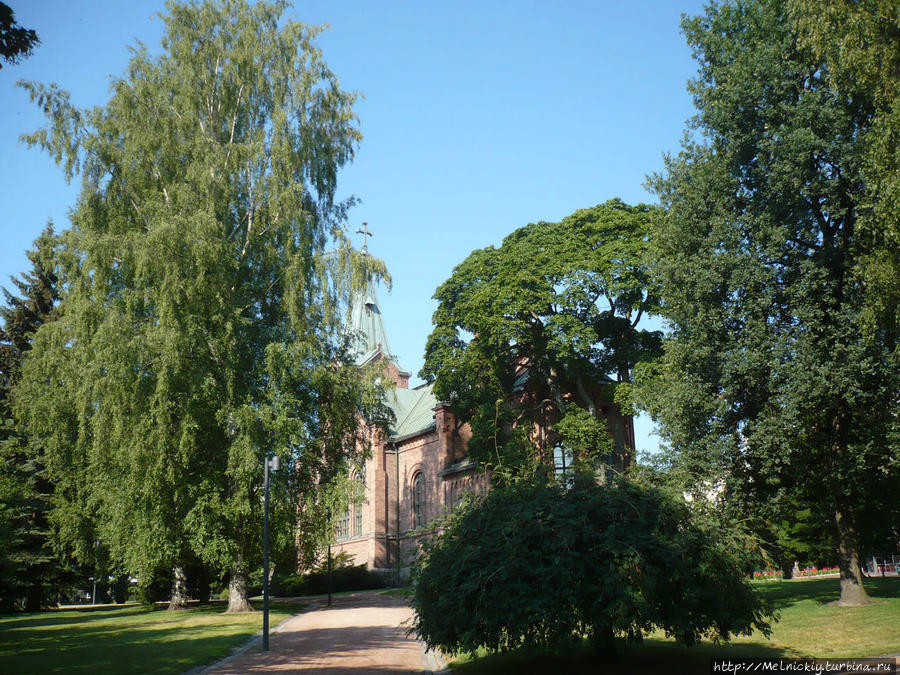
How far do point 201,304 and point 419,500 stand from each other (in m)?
27.9

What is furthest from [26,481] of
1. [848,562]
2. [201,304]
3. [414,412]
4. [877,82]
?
[877,82]

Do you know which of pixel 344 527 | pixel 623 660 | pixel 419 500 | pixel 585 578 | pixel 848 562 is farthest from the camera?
pixel 344 527

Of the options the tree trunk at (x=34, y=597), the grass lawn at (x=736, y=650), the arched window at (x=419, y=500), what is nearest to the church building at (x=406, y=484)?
the arched window at (x=419, y=500)

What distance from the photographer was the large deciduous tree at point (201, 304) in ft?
66.5

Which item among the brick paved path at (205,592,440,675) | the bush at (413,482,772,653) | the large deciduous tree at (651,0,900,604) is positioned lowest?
the brick paved path at (205,592,440,675)

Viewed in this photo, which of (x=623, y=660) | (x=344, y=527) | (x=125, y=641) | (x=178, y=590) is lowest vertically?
(x=178, y=590)

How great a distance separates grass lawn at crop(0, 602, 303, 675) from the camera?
42.1ft

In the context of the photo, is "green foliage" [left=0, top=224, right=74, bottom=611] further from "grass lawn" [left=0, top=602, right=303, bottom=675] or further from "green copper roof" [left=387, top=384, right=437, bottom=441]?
"green copper roof" [left=387, top=384, right=437, bottom=441]

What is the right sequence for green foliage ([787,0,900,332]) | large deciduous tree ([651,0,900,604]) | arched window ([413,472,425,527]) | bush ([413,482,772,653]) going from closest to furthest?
1. bush ([413,482,772,653])
2. green foliage ([787,0,900,332])
3. large deciduous tree ([651,0,900,604])
4. arched window ([413,472,425,527])

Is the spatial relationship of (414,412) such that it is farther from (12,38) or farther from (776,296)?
(12,38)

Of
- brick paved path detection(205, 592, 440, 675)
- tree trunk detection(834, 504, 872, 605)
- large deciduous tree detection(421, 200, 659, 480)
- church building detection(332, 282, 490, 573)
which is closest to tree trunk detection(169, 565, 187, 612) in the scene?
brick paved path detection(205, 592, 440, 675)

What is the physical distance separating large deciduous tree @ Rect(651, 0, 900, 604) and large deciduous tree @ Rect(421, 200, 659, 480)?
342 inches

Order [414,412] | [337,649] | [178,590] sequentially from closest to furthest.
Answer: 1. [337,649]
2. [178,590]
3. [414,412]

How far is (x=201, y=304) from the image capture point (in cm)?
2114
